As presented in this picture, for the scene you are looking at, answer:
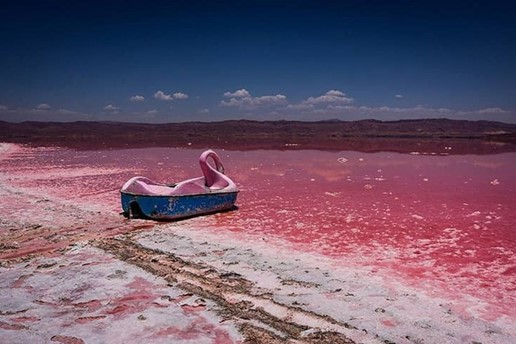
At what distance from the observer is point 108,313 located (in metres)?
4.69

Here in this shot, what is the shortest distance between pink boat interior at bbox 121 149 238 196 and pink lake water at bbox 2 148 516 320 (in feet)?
2.21

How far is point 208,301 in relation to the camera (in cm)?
500

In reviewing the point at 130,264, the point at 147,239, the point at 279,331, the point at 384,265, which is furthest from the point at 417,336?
the point at 147,239

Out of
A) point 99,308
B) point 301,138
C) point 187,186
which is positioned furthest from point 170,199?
point 301,138

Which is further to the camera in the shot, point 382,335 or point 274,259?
point 274,259

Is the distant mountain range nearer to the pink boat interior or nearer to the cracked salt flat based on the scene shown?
the pink boat interior

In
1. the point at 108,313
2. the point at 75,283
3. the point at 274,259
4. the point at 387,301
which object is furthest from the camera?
the point at 274,259

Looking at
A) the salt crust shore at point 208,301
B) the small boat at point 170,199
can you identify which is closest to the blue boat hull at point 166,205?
the small boat at point 170,199

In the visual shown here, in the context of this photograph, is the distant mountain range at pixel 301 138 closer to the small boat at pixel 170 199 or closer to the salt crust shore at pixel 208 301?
the small boat at pixel 170 199

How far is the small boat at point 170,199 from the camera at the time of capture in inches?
360

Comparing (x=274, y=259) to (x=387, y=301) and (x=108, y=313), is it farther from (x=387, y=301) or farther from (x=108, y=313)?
(x=108, y=313)

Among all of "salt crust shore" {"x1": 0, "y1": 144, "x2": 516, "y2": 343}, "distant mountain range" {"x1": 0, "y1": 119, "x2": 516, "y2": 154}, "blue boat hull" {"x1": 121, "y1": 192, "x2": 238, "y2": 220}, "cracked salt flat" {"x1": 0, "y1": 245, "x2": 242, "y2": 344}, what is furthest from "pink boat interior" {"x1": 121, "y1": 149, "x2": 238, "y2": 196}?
"distant mountain range" {"x1": 0, "y1": 119, "x2": 516, "y2": 154}

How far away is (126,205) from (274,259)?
415 cm

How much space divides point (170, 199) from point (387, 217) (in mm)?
5007
